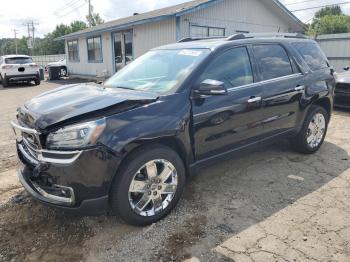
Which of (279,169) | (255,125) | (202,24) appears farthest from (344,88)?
(202,24)

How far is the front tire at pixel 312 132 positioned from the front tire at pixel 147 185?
2.45m

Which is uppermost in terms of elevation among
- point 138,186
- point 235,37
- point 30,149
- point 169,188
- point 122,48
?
point 122,48

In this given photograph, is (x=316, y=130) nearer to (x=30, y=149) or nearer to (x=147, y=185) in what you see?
(x=147, y=185)

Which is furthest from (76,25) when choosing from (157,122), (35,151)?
(157,122)

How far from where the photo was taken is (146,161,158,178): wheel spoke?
10.2ft

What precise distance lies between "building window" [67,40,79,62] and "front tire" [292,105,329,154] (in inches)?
787

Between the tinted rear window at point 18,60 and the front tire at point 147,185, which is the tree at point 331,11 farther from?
the front tire at point 147,185

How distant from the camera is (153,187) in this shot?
319 centimetres

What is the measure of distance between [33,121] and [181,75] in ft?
5.11

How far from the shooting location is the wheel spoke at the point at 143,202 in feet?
10.3

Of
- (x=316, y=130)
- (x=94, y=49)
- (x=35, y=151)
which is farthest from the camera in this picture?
(x=94, y=49)

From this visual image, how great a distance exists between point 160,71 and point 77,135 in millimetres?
1521

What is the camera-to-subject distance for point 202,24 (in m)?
14.2

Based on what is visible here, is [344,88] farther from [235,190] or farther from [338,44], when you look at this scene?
[338,44]
